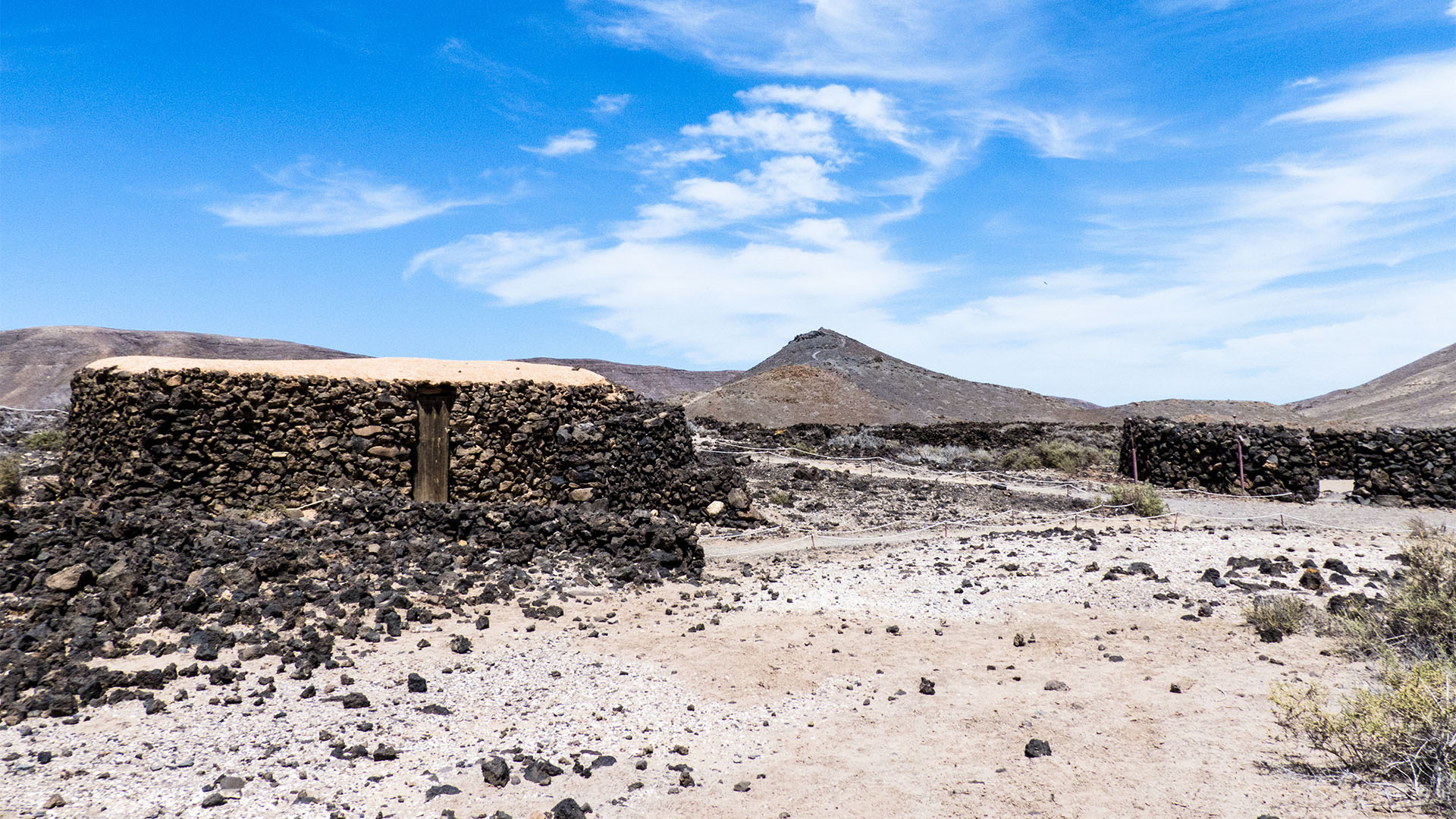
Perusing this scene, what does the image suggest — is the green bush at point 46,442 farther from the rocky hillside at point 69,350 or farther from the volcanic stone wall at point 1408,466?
the rocky hillside at point 69,350

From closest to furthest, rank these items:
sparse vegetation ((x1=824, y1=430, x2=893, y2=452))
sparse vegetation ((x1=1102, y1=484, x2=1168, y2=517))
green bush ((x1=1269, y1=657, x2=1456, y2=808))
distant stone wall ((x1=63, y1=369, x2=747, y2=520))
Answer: green bush ((x1=1269, y1=657, x2=1456, y2=808)), distant stone wall ((x1=63, y1=369, x2=747, y2=520)), sparse vegetation ((x1=1102, y1=484, x2=1168, y2=517)), sparse vegetation ((x1=824, y1=430, x2=893, y2=452))

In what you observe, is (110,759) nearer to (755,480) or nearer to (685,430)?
(685,430)

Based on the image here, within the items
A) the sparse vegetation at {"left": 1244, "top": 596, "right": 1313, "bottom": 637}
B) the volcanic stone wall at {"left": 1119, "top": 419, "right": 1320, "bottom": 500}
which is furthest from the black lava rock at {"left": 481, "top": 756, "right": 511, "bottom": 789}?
the volcanic stone wall at {"left": 1119, "top": 419, "right": 1320, "bottom": 500}

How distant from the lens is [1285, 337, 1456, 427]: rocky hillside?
4650cm

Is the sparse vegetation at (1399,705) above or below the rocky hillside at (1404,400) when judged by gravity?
below

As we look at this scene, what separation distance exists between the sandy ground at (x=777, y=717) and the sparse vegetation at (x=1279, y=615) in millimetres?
130

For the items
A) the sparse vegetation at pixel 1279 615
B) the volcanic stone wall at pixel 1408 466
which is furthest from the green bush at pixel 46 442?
the volcanic stone wall at pixel 1408 466

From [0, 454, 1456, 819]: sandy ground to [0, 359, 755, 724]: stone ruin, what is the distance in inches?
19.6

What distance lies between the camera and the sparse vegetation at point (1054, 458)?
25.1 meters

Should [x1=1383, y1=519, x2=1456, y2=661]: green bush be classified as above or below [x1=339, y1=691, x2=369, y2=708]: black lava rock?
above

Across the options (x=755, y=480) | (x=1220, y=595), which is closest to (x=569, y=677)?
(x=1220, y=595)

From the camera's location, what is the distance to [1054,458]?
2562 centimetres

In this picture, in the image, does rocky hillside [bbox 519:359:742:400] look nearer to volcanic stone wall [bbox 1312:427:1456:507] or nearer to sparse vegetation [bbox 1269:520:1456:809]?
volcanic stone wall [bbox 1312:427:1456:507]

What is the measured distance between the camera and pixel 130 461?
10.7 m
